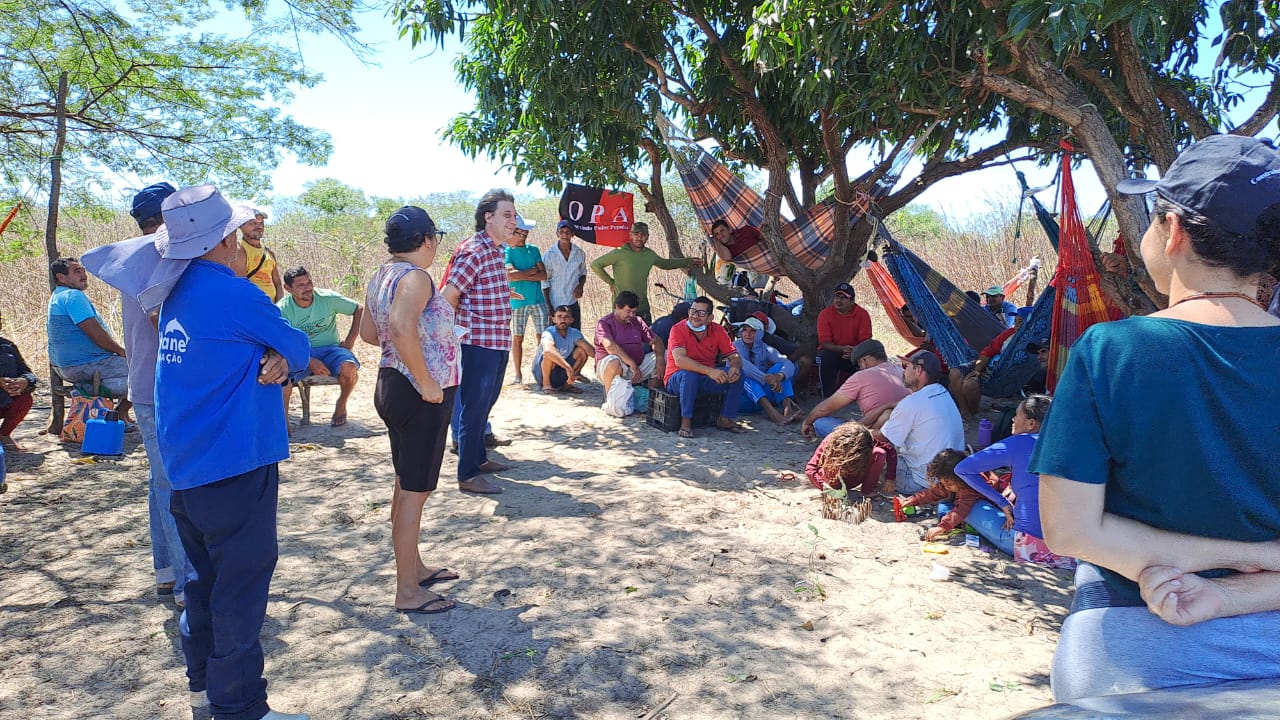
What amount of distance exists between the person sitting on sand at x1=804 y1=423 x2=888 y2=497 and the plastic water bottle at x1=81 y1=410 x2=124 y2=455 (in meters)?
4.04

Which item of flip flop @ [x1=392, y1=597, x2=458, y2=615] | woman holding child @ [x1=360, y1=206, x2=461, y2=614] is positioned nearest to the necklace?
woman holding child @ [x1=360, y1=206, x2=461, y2=614]

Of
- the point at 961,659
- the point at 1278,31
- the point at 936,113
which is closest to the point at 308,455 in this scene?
the point at 961,659

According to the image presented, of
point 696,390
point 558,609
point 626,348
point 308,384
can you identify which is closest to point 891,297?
point 696,390

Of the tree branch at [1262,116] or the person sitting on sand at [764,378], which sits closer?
the tree branch at [1262,116]

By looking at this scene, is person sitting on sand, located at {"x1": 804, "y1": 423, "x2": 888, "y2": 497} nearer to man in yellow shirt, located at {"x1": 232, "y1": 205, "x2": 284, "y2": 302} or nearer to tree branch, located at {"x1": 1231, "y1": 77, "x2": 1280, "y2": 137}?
tree branch, located at {"x1": 1231, "y1": 77, "x2": 1280, "y2": 137}

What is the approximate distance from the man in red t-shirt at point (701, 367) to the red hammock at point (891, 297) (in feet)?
5.19

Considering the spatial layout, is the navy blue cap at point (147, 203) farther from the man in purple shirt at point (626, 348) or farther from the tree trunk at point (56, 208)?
the man in purple shirt at point (626, 348)

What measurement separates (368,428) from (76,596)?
9.21 feet

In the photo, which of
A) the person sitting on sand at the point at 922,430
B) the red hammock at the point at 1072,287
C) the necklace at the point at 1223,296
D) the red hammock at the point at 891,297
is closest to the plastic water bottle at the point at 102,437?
the person sitting on sand at the point at 922,430

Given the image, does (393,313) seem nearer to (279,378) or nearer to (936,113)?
(279,378)

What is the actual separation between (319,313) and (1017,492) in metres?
4.59

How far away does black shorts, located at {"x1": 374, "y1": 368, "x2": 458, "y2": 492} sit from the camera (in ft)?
9.43

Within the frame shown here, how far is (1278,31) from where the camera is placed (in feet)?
13.9

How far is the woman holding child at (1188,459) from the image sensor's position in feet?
3.44
